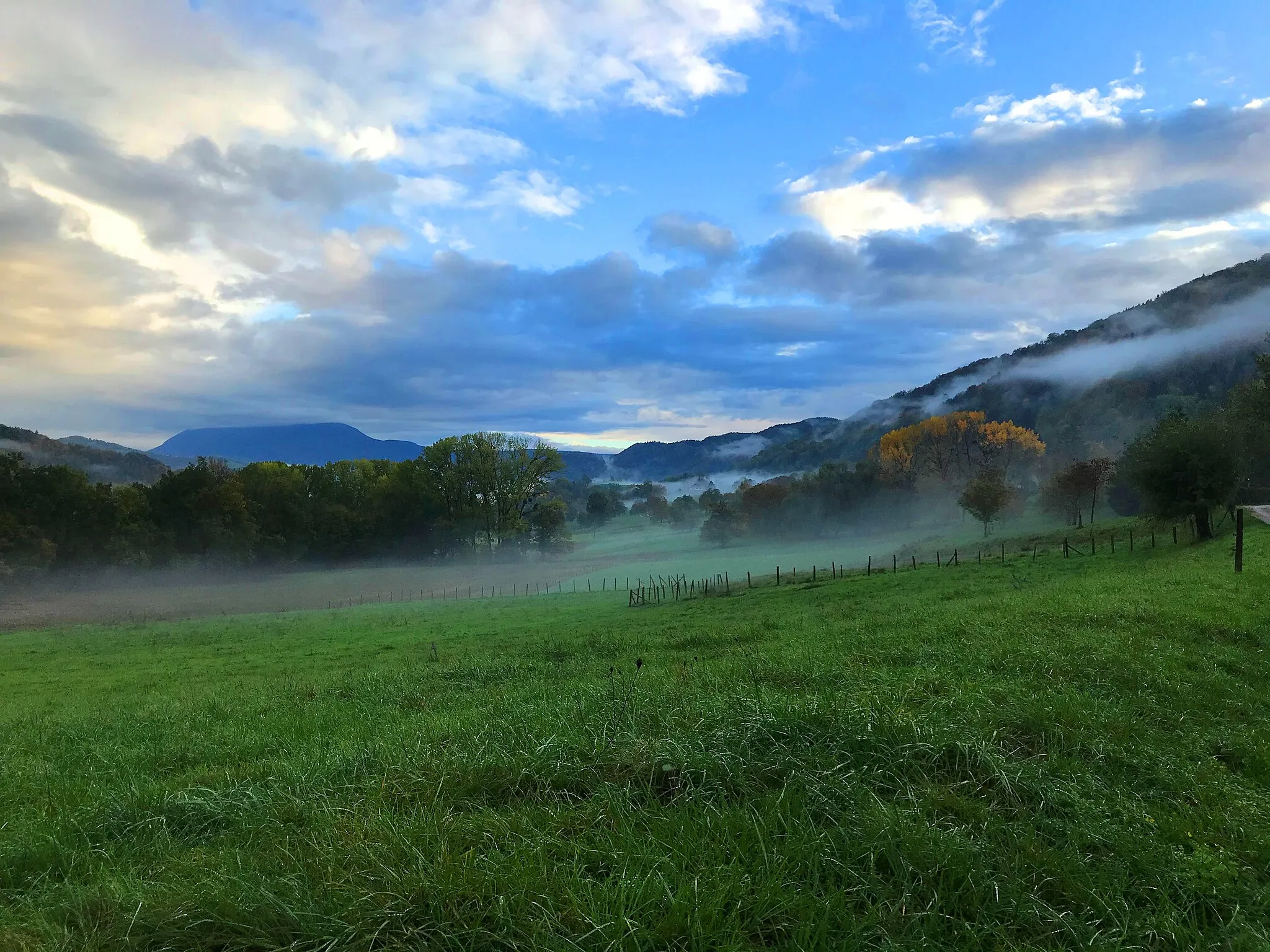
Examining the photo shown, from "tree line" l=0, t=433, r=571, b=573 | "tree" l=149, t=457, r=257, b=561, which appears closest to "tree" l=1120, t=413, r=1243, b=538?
"tree line" l=0, t=433, r=571, b=573

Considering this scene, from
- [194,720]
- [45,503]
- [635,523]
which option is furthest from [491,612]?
[635,523]

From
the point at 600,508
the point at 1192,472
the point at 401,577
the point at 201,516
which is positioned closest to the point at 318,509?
the point at 201,516

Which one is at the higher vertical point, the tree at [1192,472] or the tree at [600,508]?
the tree at [1192,472]

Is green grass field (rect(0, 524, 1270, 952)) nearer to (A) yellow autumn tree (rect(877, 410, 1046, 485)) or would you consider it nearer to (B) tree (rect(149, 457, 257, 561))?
(B) tree (rect(149, 457, 257, 561))

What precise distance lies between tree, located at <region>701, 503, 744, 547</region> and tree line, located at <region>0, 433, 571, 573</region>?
99.4 feet

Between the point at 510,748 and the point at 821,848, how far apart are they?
133 inches

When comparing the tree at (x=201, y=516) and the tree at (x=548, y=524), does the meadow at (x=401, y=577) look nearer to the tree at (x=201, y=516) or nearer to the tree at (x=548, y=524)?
the tree at (x=548, y=524)

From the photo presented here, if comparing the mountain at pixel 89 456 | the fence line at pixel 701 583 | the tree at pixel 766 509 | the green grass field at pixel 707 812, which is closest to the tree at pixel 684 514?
the tree at pixel 766 509

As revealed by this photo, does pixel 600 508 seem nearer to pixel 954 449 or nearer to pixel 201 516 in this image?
pixel 954 449

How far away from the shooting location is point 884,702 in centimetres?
741

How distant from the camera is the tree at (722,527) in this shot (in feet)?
373

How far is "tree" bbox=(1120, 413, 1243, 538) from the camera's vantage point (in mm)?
37719

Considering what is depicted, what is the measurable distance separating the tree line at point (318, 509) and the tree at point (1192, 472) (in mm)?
64231

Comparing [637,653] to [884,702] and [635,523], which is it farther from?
[635,523]
